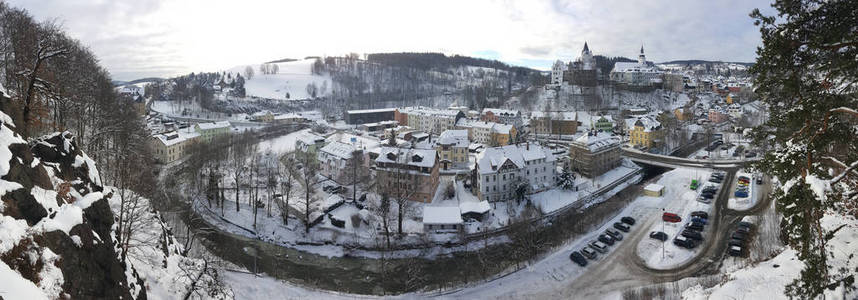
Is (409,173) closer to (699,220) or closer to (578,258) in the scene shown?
(578,258)

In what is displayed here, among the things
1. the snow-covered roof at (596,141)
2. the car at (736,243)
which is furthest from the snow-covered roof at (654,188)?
the car at (736,243)

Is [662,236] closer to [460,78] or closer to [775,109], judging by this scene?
[775,109]

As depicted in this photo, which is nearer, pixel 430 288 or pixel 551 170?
pixel 430 288

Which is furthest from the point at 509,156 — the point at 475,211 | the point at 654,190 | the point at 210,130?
the point at 210,130

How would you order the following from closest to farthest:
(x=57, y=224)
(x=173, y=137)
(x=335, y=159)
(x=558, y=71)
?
(x=57, y=224)
(x=335, y=159)
(x=173, y=137)
(x=558, y=71)

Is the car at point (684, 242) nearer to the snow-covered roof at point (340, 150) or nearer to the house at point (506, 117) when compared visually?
the snow-covered roof at point (340, 150)

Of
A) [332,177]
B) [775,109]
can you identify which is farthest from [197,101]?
[775,109]
